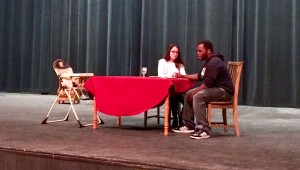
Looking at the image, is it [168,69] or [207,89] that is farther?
[168,69]

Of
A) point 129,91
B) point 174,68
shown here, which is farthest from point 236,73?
point 129,91

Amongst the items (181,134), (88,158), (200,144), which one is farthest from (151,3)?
(88,158)

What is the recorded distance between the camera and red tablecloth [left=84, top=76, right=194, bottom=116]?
442 cm

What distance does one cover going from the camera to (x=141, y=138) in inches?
167

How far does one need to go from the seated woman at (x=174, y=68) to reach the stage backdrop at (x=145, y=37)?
10.6ft

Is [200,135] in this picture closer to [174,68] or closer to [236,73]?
[236,73]

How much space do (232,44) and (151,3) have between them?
5.73ft

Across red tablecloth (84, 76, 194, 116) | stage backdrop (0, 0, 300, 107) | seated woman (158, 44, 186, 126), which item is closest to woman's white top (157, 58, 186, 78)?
seated woman (158, 44, 186, 126)

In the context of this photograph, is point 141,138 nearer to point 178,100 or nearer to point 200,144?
point 200,144

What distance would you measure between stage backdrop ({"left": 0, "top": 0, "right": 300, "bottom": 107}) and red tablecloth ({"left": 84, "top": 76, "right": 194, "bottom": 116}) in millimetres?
3598

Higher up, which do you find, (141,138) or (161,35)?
(161,35)

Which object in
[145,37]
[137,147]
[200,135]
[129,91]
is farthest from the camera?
[145,37]

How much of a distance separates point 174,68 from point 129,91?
653 millimetres

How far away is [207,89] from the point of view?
4.34m
